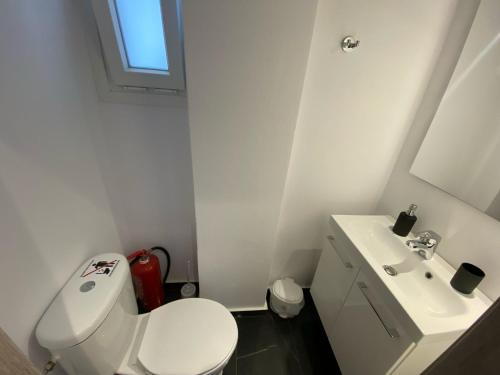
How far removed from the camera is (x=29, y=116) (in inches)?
27.8

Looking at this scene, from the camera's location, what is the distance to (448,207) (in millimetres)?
1006

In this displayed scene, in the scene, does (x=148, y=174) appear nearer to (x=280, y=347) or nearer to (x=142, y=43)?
→ (x=142, y=43)

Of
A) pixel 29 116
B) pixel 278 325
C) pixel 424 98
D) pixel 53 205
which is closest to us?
pixel 29 116

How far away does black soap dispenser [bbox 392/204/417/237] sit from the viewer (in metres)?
1.10

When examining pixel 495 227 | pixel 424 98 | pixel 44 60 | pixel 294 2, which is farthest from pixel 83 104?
pixel 495 227

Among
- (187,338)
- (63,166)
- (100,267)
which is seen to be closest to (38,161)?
(63,166)

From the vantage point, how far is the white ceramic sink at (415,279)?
0.74 m

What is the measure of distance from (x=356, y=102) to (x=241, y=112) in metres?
0.63

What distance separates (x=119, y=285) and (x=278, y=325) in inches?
42.8

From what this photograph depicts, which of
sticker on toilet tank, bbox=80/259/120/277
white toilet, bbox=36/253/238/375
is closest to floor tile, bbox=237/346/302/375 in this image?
white toilet, bbox=36/253/238/375

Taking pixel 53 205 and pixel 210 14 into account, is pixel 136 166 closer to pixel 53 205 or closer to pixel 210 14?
pixel 53 205

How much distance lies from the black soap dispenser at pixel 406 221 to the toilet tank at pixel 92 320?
4.52 feet

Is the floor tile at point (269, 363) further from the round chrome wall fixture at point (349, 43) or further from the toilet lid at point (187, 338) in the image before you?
the round chrome wall fixture at point (349, 43)

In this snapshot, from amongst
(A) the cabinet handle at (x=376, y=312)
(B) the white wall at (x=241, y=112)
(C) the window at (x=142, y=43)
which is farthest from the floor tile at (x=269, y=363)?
(C) the window at (x=142, y=43)
